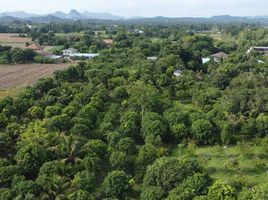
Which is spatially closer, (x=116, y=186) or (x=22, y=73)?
(x=116, y=186)

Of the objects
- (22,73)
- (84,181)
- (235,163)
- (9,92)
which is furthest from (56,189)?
(22,73)

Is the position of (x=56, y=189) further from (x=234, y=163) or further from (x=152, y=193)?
(x=234, y=163)

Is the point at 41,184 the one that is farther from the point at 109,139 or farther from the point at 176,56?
the point at 176,56

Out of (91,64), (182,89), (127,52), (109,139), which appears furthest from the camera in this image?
(127,52)

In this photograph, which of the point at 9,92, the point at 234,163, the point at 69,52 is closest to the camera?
the point at 234,163

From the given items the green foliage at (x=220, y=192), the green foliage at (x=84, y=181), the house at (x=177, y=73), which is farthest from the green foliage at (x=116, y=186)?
the house at (x=177, y=73)

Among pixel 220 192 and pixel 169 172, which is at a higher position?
pixel 169 172

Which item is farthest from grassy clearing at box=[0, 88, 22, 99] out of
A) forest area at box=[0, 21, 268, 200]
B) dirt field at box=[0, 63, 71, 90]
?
forest area at box=[0, 21, 268, 200]

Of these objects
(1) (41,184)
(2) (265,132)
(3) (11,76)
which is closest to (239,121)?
(2) (265,132)
